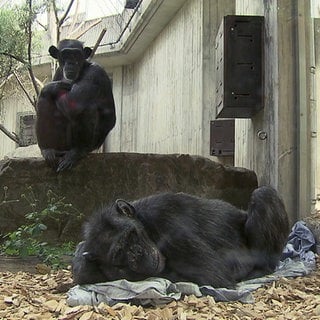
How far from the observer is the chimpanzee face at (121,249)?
2826 mm

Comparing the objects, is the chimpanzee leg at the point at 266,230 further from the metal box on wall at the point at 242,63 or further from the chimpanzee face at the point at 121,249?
the metal box on wall at the point at 242,63

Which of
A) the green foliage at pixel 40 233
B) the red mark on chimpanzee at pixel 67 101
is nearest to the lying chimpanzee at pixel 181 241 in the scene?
the green foliage at pixel 40 233

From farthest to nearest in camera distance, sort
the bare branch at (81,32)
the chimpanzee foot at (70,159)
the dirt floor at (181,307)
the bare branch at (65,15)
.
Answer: the bare branch at (65,15) → the bare branch at (81,32) → the chimpanzee foot at (70,159) → the dirt floor at (181,307)

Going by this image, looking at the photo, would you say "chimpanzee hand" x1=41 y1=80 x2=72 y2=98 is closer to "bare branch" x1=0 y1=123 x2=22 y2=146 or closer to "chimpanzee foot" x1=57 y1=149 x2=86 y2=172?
"chimpanzee foot" x1=57 y1=149 x2=86 y2=172

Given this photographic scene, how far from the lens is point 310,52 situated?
458cm

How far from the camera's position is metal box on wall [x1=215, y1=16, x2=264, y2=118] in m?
4.90

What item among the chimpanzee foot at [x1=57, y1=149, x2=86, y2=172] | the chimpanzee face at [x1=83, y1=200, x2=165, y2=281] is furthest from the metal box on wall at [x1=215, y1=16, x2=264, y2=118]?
the chimpanzee face at [x1=83, y1=200, x2=165, y2=281]

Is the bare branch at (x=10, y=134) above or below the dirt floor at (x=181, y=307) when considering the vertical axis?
above

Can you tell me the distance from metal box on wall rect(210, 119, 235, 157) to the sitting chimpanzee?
1.96m

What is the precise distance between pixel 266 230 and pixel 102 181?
1873mm

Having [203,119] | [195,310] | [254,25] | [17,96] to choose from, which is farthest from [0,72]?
[195,310]

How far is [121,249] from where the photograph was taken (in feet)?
9.27

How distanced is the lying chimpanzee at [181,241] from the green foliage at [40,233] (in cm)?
116

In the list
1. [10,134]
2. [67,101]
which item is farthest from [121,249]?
[10,134]
